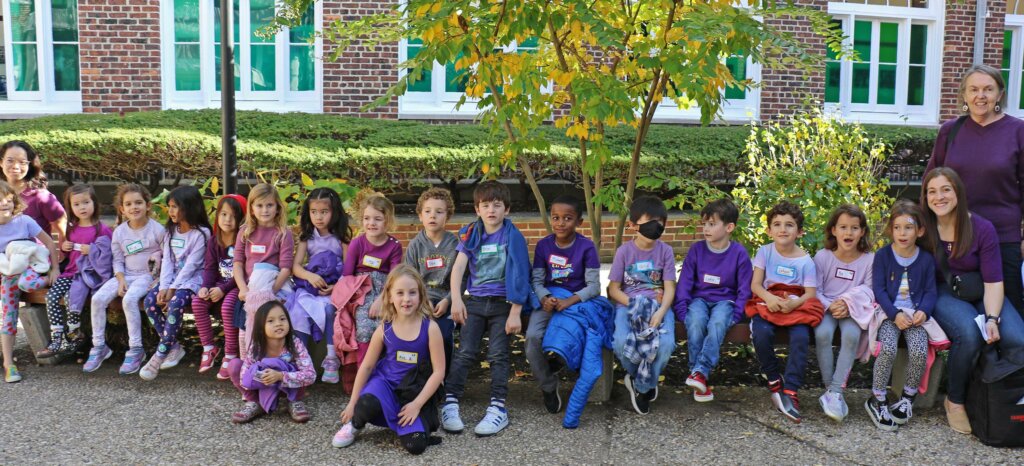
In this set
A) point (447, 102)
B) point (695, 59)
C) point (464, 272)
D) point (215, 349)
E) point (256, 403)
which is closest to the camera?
point (695, 59)

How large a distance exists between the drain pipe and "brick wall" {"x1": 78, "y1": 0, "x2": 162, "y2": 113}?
1132 cm

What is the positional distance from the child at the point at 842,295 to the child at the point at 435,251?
194 centimetres

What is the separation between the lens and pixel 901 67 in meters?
13.7

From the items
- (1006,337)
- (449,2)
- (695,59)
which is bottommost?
(1006,337)

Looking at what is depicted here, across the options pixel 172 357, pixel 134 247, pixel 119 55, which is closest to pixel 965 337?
pixel 172 357

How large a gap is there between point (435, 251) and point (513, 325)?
625mm

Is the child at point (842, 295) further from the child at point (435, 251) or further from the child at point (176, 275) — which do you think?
the child at point (176, 275)

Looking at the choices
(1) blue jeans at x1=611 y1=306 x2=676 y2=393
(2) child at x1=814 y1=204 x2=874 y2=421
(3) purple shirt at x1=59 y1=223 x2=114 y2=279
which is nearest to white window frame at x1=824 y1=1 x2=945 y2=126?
(2) child at x1=814 y1=204 x2=874 y2=421

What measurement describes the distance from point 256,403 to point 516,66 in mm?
2264

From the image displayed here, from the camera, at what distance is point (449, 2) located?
434cm

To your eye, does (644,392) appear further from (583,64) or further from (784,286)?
(583,64)

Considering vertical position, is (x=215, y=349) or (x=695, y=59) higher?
(x=695, y=59)

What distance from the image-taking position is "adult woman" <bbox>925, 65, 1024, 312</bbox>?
4.56 meters

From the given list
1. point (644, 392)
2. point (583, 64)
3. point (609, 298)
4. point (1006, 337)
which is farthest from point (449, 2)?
point (1006, 337)
